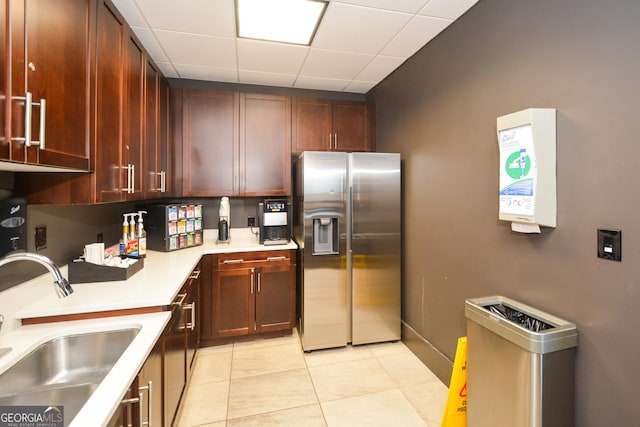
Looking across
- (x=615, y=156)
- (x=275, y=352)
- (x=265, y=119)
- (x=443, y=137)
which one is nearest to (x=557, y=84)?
(x=615, y=156)

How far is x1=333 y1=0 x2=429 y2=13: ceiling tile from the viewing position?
1.87 m

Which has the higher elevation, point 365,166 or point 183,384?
point 365,166

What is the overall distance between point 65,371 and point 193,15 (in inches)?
82.4

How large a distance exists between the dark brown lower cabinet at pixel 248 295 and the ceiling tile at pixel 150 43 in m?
1.76

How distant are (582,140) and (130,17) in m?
2.64

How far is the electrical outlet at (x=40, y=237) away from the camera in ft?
5.32

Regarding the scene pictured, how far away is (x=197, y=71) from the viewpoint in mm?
2936

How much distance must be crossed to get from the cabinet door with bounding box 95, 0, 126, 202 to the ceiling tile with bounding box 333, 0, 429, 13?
4.32 feet

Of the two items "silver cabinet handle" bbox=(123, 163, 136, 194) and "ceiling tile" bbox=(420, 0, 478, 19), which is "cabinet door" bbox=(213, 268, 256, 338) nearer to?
"silver cabinet handle" bbox=(123, 163, 136, 194)

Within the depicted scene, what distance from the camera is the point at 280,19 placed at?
6.82ft

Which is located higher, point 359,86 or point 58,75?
point 359,86

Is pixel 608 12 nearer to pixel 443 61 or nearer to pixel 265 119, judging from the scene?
pixel 443 61

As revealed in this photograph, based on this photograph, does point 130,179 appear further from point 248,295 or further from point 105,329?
point 248,295

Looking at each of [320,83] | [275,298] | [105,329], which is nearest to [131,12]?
[320,83]
